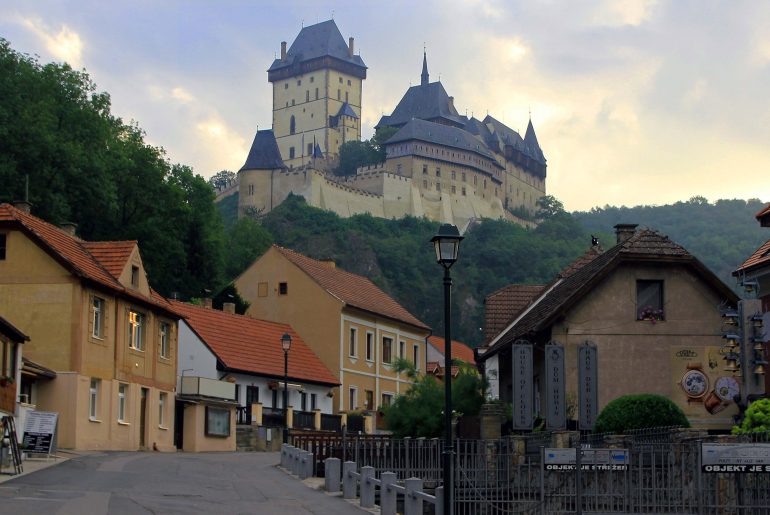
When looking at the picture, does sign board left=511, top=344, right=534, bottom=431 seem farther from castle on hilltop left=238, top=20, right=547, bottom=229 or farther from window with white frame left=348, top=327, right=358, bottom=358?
castle on hilltop left=238, top=20, right=547, bottom=229

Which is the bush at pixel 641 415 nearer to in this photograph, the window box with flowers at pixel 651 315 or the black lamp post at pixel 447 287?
the window box with flowers at pixel 651 315

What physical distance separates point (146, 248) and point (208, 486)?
4642cm

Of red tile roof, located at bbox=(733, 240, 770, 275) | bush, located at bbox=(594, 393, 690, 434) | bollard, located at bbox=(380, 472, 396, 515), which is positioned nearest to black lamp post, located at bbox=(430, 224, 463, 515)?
bollard, located at bbox=(380, 472, 396, 515)

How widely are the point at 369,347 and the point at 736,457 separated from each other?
47.9 m

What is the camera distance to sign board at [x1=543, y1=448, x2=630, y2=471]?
18656 millimetres

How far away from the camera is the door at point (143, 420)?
41.8 meters

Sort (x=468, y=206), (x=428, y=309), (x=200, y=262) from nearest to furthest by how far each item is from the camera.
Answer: (x=200, y=262) < (x=428, y=309) < (x=468, y=206)

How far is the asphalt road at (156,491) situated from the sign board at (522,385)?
456 centimetres

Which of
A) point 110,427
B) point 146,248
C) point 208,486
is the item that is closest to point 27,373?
point 110,427

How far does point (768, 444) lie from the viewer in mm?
17203

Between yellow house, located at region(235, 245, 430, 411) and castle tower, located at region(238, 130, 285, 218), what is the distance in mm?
97033

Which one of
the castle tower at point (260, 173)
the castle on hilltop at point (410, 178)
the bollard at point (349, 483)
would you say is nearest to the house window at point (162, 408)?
the bollard at point (349, 483)

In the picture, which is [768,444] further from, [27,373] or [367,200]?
[367,200]

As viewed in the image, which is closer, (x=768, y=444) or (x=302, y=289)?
(x=768, y=444)
